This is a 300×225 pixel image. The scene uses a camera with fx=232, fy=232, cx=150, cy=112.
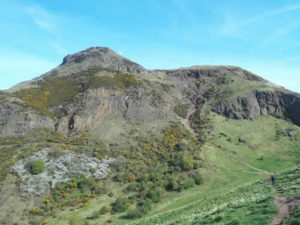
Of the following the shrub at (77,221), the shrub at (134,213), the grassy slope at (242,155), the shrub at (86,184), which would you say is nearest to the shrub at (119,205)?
the shrub at (134,213)

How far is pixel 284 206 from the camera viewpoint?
742 inches

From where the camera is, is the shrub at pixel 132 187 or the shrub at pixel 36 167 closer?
the shrub at pixel 132 187

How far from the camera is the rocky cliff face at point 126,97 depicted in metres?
84.1

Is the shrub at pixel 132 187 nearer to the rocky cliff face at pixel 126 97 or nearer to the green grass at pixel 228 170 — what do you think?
the green grass at pixel 228 170

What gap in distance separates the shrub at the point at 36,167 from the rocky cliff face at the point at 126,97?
22080 millimetres

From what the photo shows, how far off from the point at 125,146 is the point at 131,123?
1698 cm

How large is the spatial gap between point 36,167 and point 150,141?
117ft

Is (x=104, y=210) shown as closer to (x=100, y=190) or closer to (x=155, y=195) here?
(x=100, y=190)

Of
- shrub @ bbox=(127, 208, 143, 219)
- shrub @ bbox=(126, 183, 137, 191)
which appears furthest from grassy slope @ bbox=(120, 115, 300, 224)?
shrub @ bbox=(126, 183, 137, 191)

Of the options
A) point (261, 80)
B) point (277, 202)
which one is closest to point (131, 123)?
point (277, 202)

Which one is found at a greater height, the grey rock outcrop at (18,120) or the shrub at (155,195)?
the grey rock outcrop at (18,120)

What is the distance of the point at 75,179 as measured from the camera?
193ft

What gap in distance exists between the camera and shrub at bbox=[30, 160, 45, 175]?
5762cm

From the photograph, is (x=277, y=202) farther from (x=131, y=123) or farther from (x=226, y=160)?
(x=131, y=123)
